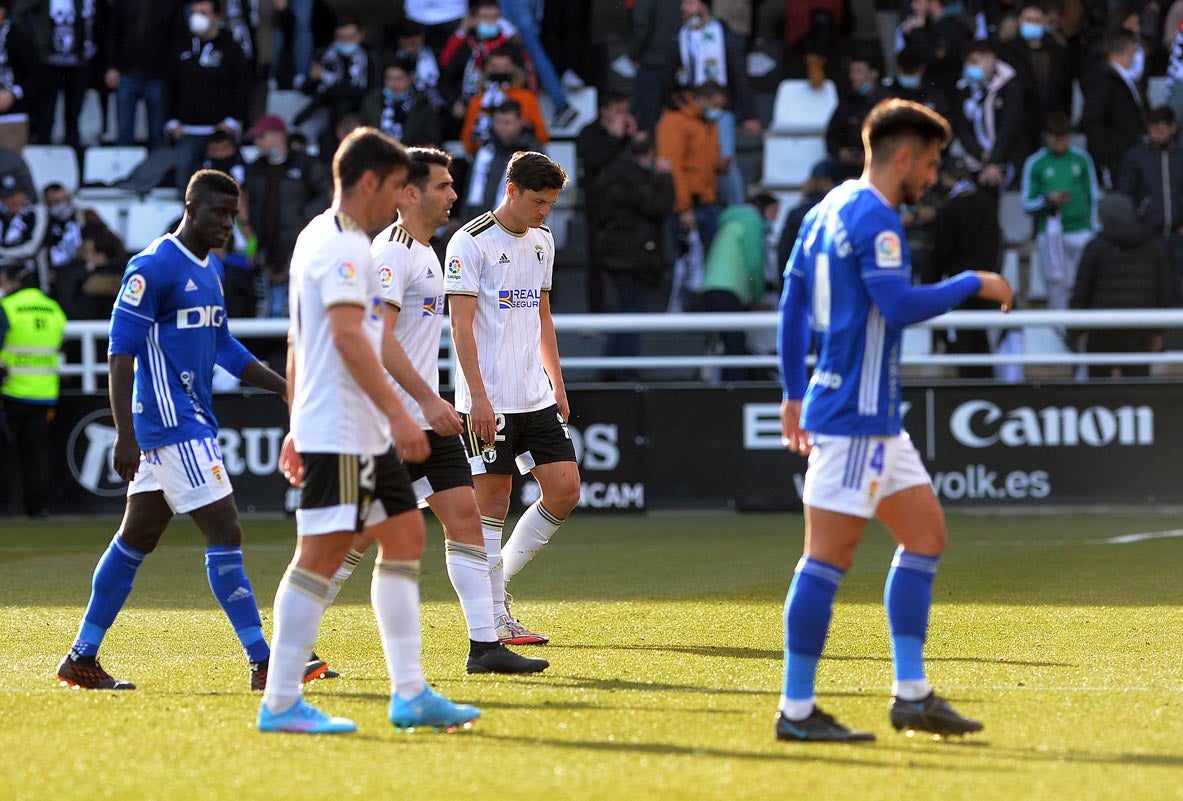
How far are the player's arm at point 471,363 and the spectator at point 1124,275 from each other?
30.6 ft

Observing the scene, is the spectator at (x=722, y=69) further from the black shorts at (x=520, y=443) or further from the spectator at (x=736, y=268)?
the black shorts at (x=520, y=443)

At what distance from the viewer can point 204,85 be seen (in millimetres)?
18906

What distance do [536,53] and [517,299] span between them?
12.0 m

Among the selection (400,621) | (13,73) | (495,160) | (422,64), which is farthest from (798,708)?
(13,73)

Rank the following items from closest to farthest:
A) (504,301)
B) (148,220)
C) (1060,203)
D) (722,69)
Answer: (504,301)
(1060,203)
(722,69)
(148,220)

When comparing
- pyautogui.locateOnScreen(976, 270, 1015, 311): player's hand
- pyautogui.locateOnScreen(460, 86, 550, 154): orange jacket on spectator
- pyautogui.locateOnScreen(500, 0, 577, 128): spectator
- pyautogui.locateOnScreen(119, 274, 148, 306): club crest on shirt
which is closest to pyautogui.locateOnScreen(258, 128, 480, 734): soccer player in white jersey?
pyautogui.locateOnScreen(119, 274, 148, 306): club crest on shirt

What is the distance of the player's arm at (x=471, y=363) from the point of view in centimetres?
764

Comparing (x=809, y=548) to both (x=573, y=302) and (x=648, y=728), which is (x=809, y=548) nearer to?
(x=648, y=728)

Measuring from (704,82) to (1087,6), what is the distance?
15.8ft

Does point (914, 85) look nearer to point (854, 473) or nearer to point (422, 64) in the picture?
point (422, 64)

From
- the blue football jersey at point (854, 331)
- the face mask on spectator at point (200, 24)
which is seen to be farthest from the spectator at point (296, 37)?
the blue football jersey at point (854, 331)

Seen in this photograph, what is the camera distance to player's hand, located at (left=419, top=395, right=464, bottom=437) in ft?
21.2

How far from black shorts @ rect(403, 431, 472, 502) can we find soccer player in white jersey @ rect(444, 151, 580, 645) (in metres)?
0.42

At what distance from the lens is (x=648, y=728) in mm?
5707
